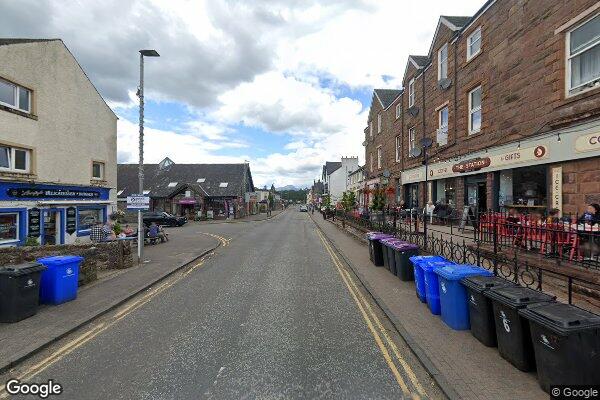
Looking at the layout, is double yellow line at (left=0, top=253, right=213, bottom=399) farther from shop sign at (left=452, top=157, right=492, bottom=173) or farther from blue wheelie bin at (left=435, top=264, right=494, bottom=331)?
shop sign at (left=452, top=157, right=492, bottom=173)

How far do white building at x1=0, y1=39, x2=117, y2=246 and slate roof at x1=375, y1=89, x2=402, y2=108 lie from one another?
24.0 meters

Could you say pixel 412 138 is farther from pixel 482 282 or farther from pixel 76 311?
pixel 76 311

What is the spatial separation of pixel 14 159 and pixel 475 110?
21.3 m

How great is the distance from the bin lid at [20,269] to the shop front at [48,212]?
9.27 metres

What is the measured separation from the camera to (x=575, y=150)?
1034 centimetres

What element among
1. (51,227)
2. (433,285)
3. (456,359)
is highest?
(51,227)

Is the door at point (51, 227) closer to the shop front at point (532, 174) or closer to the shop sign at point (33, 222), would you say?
the shop sign at point (33, 222)

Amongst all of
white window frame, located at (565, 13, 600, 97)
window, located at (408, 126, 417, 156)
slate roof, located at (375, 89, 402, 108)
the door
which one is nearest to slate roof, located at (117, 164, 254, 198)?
slate roof, located at (375, 89, 402, 108)

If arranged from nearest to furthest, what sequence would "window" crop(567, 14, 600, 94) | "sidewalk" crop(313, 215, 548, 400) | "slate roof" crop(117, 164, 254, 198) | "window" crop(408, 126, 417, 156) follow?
"sidewalk" crop(313, 215, 548, 400)
"window" crop(567, 14, 600, 94)
"window" crop(408, 126, 417, 156)
"slate roof" crop(117, 164, 254, 198)

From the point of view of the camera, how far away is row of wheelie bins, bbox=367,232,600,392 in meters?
3.43

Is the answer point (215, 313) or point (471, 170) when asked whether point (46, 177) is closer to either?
point (215, 313)

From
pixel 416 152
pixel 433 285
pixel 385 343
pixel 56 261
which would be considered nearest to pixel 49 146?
pixel 56 261

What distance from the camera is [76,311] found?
693 cm

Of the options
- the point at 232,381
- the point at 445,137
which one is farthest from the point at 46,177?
the point at 445,137
